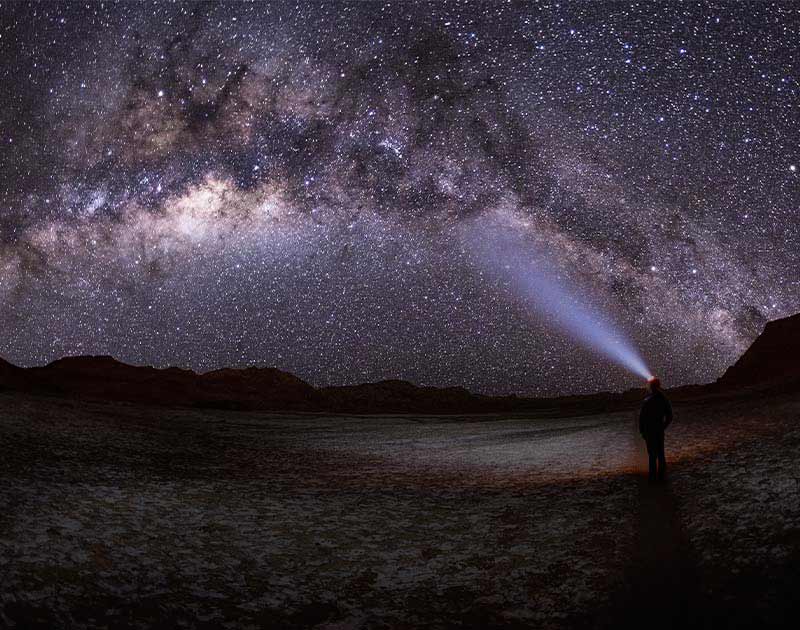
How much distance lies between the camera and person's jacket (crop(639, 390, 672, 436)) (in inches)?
296

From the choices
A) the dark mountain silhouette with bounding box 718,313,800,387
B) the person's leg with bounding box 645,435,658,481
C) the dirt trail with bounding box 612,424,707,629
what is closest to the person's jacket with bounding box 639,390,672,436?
the person's leg with bounding box 645,435,658,481

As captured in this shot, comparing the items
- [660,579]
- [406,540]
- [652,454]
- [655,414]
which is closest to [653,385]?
[655,414]

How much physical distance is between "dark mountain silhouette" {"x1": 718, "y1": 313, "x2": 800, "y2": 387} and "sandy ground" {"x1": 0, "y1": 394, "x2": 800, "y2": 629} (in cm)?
4373

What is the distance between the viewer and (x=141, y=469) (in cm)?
977

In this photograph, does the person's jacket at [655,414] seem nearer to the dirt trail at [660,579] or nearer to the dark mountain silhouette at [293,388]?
the dirt trail at [660,579]

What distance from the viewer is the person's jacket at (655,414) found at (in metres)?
7.51

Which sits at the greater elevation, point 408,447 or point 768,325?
point 768,325

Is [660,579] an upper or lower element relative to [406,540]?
upper

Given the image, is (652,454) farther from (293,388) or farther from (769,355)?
(293,388)

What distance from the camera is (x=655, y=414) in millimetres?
7512

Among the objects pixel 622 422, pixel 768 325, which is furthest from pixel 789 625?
pixel 768 325

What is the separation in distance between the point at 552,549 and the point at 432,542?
4.55 ft

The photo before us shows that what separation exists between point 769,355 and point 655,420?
52283 millimetres

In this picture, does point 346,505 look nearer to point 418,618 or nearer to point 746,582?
point 418,618
